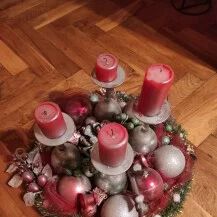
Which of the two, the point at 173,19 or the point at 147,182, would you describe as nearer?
the point at 147,182

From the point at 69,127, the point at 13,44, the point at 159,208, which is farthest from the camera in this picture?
the point at 13,44

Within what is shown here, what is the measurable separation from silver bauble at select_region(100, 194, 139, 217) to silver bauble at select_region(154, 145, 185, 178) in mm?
124

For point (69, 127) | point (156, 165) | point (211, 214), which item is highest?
point (69, 127)

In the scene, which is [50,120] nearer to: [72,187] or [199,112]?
[72,187]

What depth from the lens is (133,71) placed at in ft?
4.18

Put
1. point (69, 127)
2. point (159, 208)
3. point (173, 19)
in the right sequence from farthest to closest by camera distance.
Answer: point (173, 19) → point (159, 208) → point (69, 127)

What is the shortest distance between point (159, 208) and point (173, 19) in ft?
3.09

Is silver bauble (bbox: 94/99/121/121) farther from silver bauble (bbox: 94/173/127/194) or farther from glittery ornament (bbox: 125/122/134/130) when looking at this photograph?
silver bauble (bbox: 94/173/127/194)

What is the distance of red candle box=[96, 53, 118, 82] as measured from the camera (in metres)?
0.73

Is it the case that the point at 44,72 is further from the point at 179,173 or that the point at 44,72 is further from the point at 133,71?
the point at 179,173

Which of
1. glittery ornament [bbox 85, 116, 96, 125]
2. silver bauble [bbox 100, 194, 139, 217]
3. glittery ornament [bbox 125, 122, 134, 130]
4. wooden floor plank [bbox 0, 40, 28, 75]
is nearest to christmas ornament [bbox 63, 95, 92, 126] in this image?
glittery ornament [bbox 85, 116, 96, 125]

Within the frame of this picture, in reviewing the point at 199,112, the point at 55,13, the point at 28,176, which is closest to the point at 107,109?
the point at 28,176

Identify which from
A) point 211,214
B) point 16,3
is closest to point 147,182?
point 211,214

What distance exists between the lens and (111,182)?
0.83 m
